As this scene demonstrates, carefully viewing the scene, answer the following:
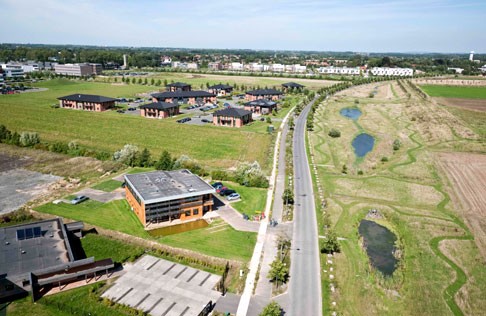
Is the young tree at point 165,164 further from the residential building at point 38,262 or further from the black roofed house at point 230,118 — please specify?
the black roofed house at point 230,118

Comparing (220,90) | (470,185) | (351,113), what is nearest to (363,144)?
(470,185)

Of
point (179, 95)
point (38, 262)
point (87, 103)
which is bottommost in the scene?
point (38, 262)

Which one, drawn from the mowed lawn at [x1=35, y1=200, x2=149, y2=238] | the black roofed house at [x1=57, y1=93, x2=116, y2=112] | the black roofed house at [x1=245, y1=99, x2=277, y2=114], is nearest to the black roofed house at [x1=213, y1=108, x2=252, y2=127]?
the black roofed house at [x1=245, y1=99, x2=277, y2=114]

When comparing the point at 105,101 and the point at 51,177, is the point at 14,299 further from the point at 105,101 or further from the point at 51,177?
the point at 105,101

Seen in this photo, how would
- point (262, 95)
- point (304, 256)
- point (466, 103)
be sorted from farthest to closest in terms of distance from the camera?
point (466, 103) → point (262, 95) → point (304, 256)

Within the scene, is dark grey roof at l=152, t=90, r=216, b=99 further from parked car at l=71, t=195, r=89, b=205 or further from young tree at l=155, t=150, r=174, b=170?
parked car at l=71, t=195, r=89, b=205

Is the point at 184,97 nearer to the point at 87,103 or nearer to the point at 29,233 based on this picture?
the point at 87,103

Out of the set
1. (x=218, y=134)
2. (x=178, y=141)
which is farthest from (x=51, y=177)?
(x=218, y=134)
